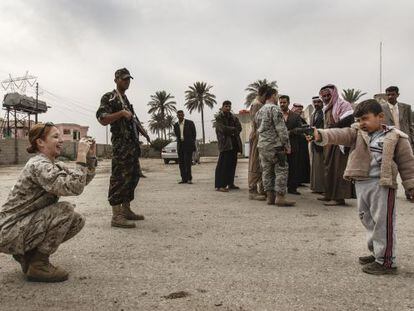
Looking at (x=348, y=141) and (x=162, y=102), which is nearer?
(x=348, y=141)

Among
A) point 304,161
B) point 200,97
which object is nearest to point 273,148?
point 304,161

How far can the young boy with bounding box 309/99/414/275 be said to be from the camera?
3.14 m

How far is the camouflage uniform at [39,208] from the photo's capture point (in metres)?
2.93

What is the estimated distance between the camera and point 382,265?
317 centimetres

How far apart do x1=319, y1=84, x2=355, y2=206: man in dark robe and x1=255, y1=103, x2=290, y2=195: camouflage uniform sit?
2.39ft

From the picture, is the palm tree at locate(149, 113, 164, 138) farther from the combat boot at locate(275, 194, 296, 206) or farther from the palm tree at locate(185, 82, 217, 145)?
the combat boot at locate(275, 194, 296, 206)

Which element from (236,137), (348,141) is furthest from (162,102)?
(348,141)

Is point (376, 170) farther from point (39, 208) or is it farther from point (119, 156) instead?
point (119, 156)

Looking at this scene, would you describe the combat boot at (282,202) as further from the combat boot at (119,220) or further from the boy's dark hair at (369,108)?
the boy's dark hair at (369,108)

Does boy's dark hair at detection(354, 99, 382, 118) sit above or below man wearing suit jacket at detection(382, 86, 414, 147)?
below

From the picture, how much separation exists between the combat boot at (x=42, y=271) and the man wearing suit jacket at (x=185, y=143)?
7650 millimetres

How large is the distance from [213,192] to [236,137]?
1244 mm

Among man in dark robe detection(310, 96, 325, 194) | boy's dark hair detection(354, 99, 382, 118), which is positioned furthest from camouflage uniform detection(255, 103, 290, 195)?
boy's dark hair detection(354, 99, 382, 118)

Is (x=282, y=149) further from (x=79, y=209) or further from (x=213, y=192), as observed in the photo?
(x=79, y=209)
